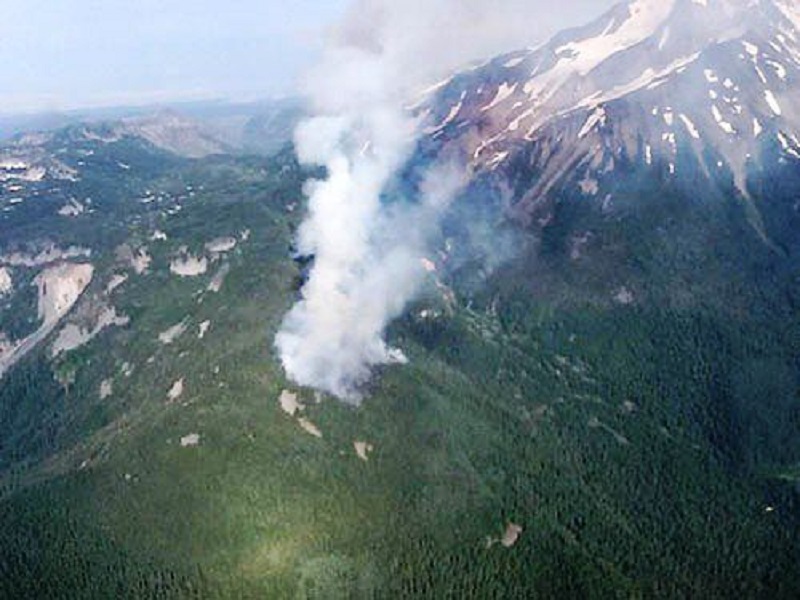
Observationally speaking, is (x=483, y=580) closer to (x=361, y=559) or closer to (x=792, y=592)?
(x=361, y=559)

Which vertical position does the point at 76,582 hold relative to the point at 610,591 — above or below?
above

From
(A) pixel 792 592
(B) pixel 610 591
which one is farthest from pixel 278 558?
(A) pixel 792 592

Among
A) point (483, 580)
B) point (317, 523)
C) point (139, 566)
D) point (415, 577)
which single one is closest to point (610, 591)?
point (483, 580)

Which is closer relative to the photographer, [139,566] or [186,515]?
[139,566]

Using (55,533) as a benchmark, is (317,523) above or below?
below

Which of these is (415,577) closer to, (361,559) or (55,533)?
(361,559)

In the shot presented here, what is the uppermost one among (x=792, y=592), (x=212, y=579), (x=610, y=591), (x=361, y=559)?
(x=212, y=579)

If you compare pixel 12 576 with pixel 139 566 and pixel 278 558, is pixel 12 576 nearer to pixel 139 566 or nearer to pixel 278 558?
pixel 139 566

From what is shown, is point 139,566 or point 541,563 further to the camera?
point 541,563

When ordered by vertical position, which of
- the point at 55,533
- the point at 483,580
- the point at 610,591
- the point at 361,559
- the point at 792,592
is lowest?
the point at 792,592
